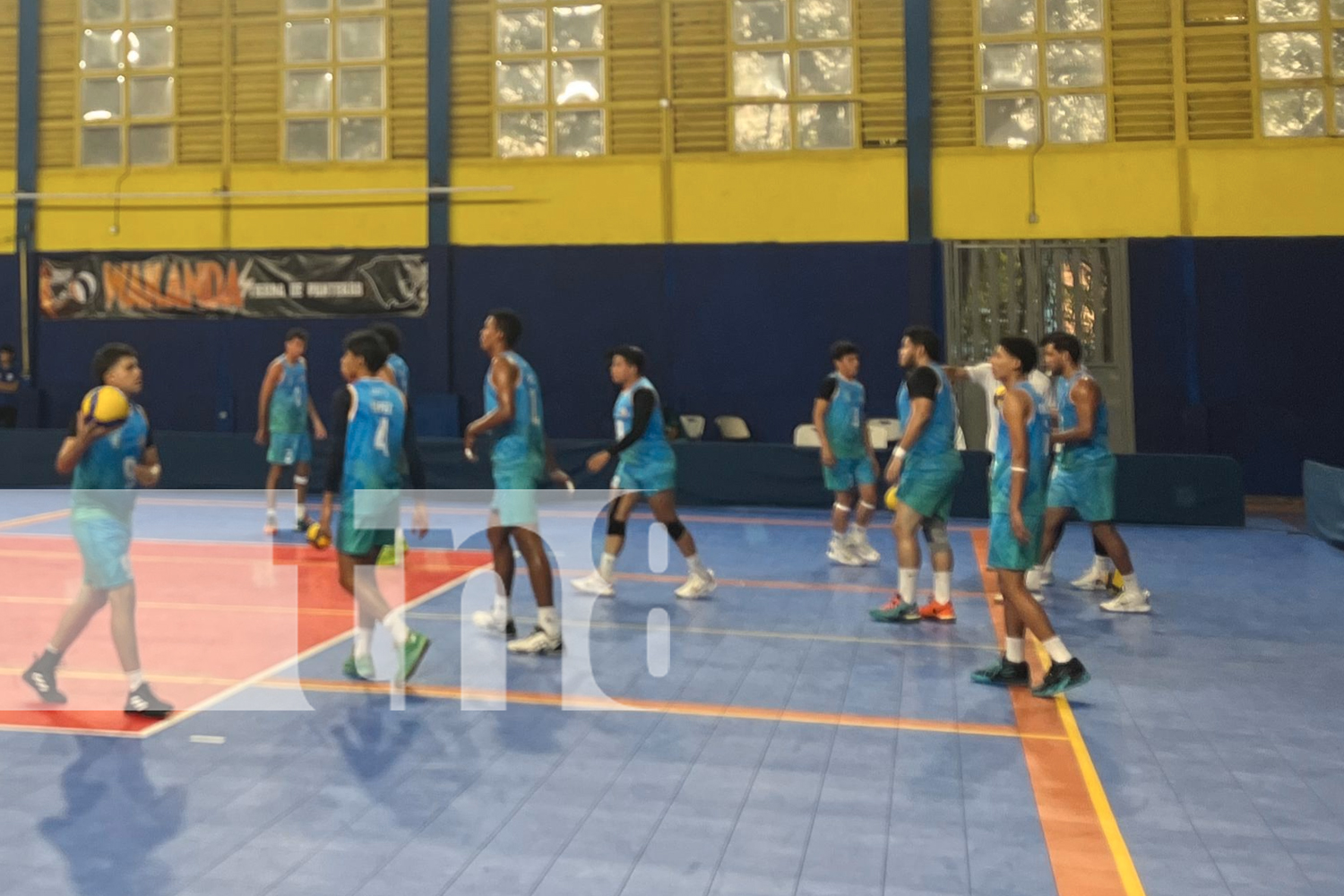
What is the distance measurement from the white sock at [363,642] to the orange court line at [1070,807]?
148 inches

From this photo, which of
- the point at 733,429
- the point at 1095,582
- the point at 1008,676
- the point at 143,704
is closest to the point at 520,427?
the point at 143,704

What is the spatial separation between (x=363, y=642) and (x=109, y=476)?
5.73ft

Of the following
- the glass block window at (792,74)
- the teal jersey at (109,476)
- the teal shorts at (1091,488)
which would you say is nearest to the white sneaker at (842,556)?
the teal shorts at (1091,488)

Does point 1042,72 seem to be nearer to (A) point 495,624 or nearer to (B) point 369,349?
(A) point 495,624

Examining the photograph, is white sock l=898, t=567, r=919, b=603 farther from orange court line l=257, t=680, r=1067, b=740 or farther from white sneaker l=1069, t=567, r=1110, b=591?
orange court line l=257, t=680, r=1067, b=740

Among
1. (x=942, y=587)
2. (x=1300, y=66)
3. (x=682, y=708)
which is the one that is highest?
(x=1300, y=66)

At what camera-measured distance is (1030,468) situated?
683cm

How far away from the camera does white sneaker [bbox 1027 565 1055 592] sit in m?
10.1

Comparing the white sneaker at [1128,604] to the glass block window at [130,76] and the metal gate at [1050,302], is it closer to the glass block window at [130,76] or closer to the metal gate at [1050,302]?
the metal gate at [1050,302]

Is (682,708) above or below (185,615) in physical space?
A: below

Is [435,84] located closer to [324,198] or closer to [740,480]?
[324,198]

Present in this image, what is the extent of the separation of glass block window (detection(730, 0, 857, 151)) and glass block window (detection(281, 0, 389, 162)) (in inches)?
219

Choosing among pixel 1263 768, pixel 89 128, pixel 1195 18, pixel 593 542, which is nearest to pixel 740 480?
pixel 593 542

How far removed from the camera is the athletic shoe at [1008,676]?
23.7ft
